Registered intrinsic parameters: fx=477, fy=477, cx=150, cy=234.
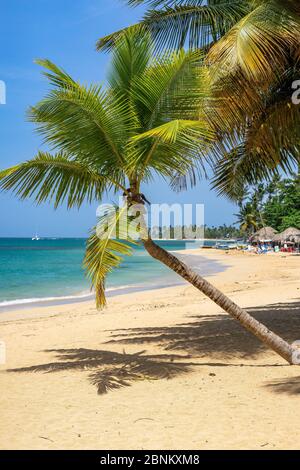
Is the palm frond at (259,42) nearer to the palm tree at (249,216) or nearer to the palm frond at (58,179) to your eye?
the palm frond at (58,179)

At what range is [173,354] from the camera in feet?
22.4

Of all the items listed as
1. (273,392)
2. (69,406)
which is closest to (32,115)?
(69,406)

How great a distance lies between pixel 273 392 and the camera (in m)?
4.95

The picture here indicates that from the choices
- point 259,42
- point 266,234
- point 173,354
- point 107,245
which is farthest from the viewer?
point 266,234

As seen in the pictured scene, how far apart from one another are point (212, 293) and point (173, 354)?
160cm

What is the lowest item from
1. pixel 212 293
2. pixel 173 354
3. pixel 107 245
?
pixel 173 354

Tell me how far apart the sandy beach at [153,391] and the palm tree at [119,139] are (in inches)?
37.1

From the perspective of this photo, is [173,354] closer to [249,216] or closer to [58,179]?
[58,179]

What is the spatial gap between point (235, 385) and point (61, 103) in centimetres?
365

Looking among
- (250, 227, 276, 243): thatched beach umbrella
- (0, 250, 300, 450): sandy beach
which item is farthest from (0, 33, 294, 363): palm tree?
(250, 227, 276, 243): thatched beach umbrella

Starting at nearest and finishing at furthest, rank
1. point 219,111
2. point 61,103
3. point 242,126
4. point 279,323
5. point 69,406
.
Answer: point 69,406, point 61,103, point 219,111, point 242,126, point 279,323

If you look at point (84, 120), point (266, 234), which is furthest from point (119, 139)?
point (266, 234)

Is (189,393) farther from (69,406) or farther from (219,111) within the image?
(219,111)

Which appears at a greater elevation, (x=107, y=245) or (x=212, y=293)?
(x=107, y=245)
